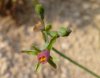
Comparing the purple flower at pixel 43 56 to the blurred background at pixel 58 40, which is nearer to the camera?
the purple flower at pixel 43 56

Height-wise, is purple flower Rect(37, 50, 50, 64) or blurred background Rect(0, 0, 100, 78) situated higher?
purple flower Rect(37, 50, 50, 64)

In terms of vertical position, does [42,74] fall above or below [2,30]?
below

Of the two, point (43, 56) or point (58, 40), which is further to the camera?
point (58, 40)

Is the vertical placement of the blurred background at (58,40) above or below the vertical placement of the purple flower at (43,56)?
below

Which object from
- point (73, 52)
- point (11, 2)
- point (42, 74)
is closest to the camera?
point (42, 74)

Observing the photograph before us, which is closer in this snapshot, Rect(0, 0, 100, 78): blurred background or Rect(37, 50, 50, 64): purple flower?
Rect(37, 50, 50, 64): purple flower

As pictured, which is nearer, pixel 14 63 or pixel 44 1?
pixel 14 63

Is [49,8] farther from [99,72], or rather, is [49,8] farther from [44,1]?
[99,72]

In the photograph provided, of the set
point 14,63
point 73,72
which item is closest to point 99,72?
point 73,72
